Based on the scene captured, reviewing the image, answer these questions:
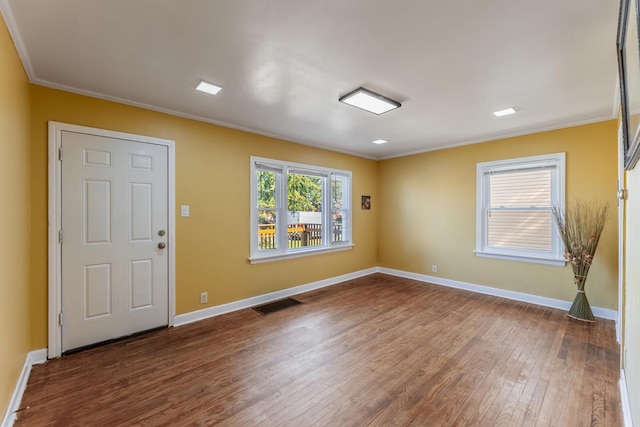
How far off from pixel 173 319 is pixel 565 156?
17.6 feet

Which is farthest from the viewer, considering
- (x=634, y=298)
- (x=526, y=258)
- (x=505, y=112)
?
(x=526, y=258)

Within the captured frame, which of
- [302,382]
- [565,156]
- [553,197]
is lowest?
[302,382]

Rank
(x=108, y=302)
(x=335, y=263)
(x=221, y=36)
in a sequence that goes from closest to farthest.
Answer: (x=221, y=36), (x=108, y=302), (x=335, y=263)

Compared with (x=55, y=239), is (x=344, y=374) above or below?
below

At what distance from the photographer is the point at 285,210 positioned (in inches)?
171

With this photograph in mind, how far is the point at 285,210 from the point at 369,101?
7.01ft

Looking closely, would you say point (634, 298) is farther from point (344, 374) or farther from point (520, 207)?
point (520, 207)

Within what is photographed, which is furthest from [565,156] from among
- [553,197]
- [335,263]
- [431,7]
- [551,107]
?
[335,263]

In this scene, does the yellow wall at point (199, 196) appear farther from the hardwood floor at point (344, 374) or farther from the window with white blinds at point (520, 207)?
the window with white blinds at point (520, 207)

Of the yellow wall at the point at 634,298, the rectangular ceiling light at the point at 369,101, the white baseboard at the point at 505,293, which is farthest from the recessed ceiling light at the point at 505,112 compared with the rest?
the white baseboard at the point at 505,293

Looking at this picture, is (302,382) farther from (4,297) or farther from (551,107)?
(551,107)

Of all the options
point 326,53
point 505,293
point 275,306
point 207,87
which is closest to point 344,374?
point 275,306

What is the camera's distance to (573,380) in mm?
2193

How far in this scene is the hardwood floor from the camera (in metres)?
1.83
